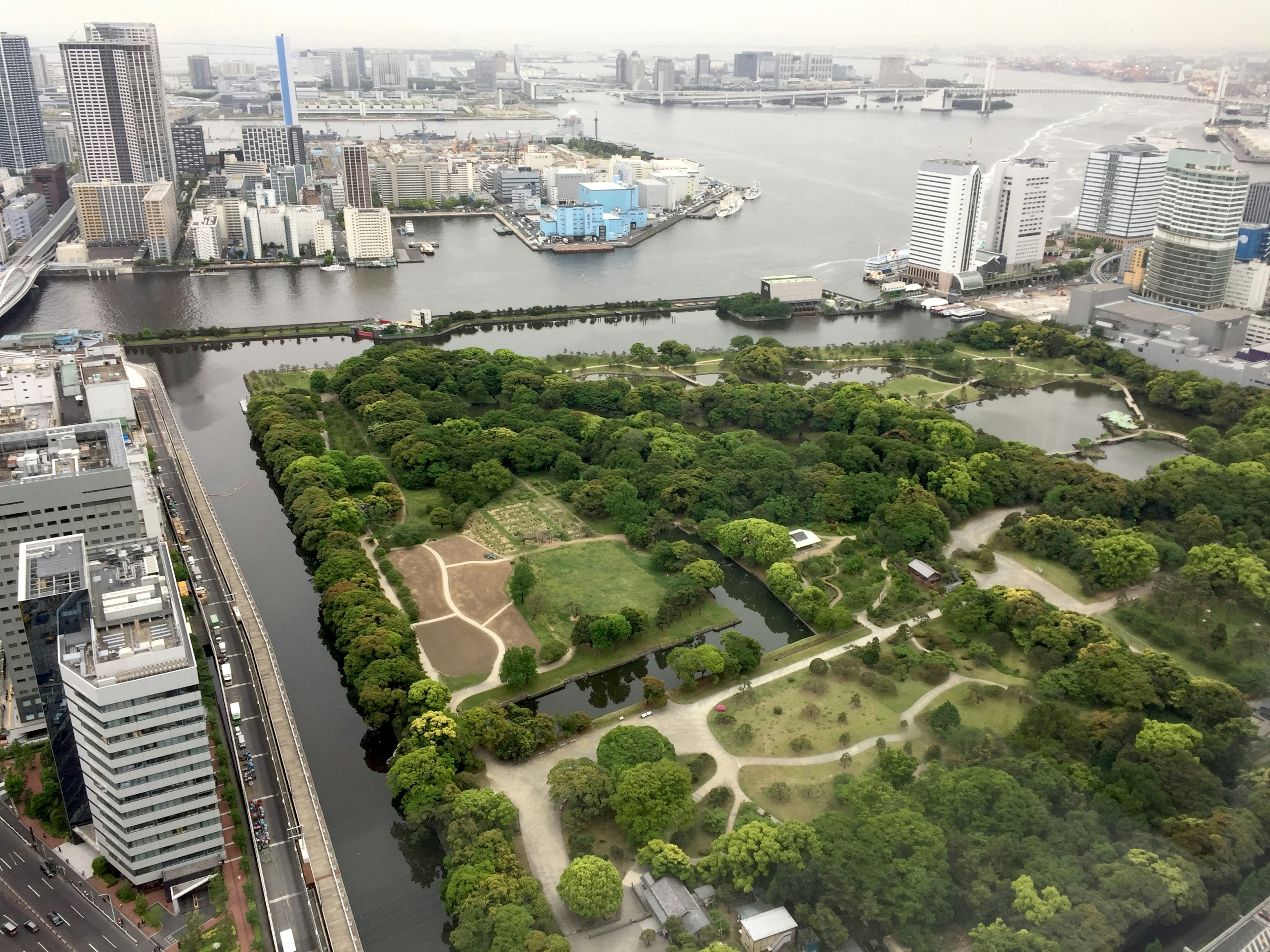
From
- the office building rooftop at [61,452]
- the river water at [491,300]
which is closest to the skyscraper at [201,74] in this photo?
the river water at [491,300]

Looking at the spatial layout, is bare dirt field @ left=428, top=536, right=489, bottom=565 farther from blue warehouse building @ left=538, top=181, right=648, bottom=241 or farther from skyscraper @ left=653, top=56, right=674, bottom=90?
skyscraper @ left=653, top=56, right=674, bottom=90

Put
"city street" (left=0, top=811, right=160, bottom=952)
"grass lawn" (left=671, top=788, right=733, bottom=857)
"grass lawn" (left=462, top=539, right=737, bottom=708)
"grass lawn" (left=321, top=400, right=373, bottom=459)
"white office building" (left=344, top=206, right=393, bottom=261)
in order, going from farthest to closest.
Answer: "white office building" (left=344, top=206, right=393, bottom=261) → "grass lawn" (left=321, top=400, right=373, bottom=459) → "grass lawn" (left=462, top=539, right=737, bottom=708) → "grass lawn" (left=671, top=788, right=733, bottom=857) → "city street" (left=0, top=811, right=160, bottom=952)

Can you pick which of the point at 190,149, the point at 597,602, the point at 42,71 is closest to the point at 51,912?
the point at 597,602

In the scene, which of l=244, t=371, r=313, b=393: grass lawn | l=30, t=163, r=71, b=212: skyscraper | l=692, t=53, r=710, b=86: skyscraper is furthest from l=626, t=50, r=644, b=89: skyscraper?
l=244, t=371, r=313, b=393: grass lawn

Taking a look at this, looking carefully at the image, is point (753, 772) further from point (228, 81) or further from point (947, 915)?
point (228, 81)

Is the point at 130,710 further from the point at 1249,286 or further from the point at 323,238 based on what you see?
the point at 1249,286

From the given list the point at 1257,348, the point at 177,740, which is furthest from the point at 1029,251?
the point at 177,740
